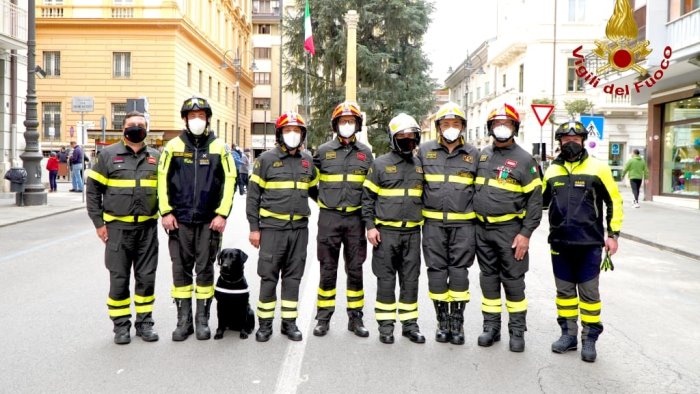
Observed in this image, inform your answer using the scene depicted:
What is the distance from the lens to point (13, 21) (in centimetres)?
2141

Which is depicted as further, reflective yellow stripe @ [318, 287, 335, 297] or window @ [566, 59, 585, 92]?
window @ [566, 59, 585, 92]

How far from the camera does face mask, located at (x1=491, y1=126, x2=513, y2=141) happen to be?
5.53m

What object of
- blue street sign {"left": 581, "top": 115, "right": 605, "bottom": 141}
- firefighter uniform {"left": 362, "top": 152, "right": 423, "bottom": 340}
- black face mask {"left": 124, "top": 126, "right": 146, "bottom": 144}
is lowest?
firefighter uniform {"left": 362, "top": 152, "right": 423, "bottom": 340}

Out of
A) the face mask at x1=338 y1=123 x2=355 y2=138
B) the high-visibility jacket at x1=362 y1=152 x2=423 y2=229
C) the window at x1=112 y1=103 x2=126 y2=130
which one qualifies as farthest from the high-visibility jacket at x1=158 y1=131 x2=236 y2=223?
the window at x1=112 y1=103 x2=126 y2=130

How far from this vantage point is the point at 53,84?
39.9m

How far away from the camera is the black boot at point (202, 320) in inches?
220

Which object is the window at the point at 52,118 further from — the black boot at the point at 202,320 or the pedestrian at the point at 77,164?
the black boot at the point at 202,320

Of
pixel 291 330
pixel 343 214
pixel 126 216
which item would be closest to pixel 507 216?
pixel 343 214

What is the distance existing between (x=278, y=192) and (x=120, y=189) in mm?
1353

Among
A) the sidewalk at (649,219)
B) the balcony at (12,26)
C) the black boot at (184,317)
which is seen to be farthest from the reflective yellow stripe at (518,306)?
the balcony at (12,26)

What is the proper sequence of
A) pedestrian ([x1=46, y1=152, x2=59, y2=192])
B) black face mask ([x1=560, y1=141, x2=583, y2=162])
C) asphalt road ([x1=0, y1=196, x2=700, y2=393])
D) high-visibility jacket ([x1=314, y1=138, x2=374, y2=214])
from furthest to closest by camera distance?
pedestrian ([x1=46, y1=152, x2=59, y2=192]), high-visibility jacket ([x1=314, y1=138, x2=374, y2=214]), black face mask ([x1=560, y1=141, x2=583, y2=162]), asphalt road ([x1=0, y1=196, x2=700, y2=393])

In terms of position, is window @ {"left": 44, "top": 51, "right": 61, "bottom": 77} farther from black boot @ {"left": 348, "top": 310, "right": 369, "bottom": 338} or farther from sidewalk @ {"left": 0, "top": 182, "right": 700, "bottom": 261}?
black boot @ {"left": 348, "top": 310, "right": 369, "bottom": 338}

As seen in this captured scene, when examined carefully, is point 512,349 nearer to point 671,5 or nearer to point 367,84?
point 671,5

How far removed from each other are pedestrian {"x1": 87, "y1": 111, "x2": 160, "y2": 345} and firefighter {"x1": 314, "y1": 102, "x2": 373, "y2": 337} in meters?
1.50
